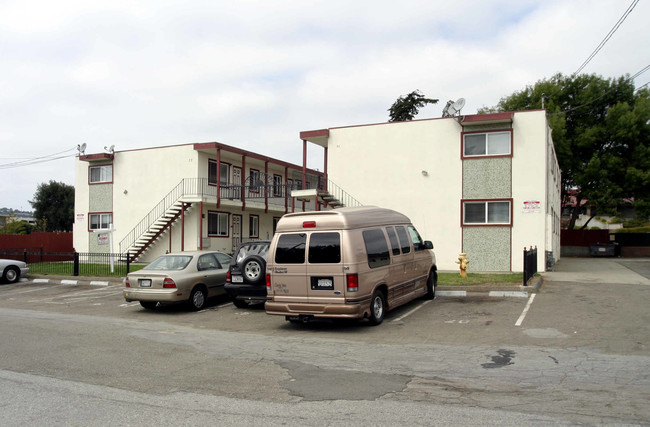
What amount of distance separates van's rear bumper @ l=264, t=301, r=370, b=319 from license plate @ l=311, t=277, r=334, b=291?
0.31 m

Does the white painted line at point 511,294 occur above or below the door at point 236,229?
below

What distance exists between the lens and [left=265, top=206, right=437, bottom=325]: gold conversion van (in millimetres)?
9391

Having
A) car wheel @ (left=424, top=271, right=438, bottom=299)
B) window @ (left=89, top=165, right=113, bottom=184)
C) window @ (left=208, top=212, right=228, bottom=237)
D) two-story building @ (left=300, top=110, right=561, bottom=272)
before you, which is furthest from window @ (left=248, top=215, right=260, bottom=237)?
car wheel @ (left=424, top=271, right=438, bottom=299)

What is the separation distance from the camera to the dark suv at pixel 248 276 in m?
11.9

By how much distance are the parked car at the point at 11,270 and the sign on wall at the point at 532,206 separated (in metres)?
20.5

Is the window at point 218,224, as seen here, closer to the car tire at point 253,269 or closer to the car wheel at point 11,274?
the car wheel at point 11,274

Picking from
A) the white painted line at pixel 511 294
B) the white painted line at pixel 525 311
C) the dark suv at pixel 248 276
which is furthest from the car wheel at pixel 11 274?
the white painted line at pixel 525 311

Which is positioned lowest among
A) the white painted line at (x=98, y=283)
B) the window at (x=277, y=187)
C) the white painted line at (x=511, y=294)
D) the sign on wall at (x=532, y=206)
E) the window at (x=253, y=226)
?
the white painted line at (x=98, y=283)

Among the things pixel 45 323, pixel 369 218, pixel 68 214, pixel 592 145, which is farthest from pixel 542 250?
pixel 68 214

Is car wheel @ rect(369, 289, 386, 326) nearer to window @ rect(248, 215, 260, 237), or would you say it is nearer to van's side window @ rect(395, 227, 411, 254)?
van's side window @ rect(395, 227, 411, 254)

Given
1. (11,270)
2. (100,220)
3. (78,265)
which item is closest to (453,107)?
(78,265)

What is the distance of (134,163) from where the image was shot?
1130 inches

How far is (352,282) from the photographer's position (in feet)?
30.6

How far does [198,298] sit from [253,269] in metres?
2.14
